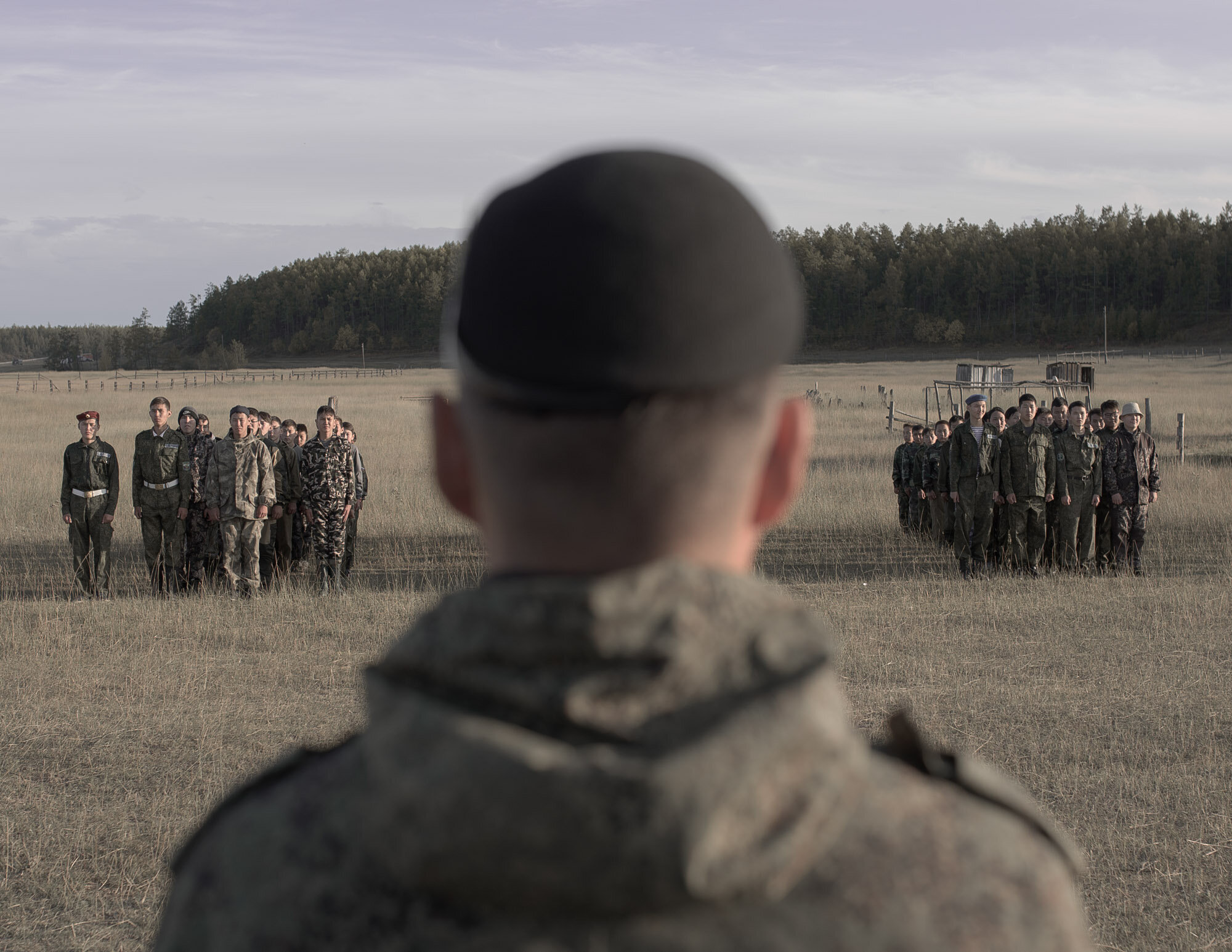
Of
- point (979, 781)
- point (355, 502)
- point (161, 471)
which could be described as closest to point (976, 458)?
point (355, 502)

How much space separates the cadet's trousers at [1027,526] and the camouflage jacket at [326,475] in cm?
774

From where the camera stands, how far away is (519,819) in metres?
0.78

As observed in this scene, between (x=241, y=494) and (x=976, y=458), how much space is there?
8.45 metres

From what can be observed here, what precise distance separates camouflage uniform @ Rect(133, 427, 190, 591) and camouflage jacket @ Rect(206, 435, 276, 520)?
529 mm

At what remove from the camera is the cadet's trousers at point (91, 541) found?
1172cm

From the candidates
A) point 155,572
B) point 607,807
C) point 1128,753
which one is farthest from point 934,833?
point 155,572

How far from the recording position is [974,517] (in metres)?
13.0

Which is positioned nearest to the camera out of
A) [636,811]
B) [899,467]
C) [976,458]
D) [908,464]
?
[636,811]

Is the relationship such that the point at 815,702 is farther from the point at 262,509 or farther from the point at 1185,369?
the point at 1185,369

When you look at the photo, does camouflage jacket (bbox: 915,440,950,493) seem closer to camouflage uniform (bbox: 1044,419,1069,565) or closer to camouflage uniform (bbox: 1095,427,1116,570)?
camouflage uniform (bbox: 1044,419,1069,565)

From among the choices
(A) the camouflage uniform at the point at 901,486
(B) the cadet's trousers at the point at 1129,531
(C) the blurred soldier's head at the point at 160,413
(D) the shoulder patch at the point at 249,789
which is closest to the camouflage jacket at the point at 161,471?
(C) the blurred soldier's head at the point at 160,413

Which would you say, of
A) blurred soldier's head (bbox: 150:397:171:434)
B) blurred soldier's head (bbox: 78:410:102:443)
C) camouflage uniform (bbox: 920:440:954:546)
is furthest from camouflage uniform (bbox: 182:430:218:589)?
camouflage uniform (bbox: 920:440:954:546)

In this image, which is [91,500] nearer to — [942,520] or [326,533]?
[326,533]

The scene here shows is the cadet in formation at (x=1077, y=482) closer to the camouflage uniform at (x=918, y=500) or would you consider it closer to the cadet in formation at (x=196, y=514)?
the camouflage uniform at (x=918, y=500)
